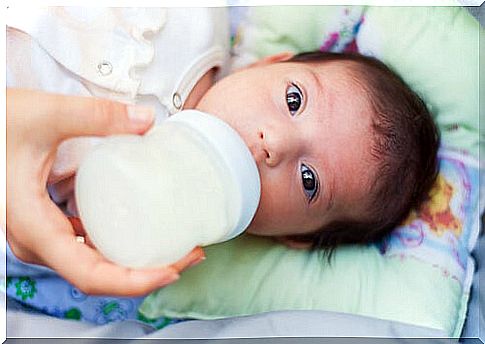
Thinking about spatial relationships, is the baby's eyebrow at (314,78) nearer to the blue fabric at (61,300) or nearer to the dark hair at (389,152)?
the dark hair at (389,152)

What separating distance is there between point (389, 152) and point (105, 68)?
0.25 meters

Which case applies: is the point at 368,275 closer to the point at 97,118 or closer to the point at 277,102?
the point at 277,102

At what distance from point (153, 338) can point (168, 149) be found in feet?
0.57

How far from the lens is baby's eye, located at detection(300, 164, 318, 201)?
78cm

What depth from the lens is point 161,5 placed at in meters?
0.81

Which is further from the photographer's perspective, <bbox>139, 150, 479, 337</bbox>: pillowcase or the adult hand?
<bbox>139, 150, 479, 337</bbox>: pillowcase

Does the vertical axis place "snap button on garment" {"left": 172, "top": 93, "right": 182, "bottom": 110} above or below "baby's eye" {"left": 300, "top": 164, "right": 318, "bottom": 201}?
above

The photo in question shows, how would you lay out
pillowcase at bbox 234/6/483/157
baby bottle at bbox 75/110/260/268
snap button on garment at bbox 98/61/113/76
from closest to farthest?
baby bottle at bbox 75/110/260/268, snap button on garment at bbox 98/61/113/76, pillowcase at bbox 234/6/483/157

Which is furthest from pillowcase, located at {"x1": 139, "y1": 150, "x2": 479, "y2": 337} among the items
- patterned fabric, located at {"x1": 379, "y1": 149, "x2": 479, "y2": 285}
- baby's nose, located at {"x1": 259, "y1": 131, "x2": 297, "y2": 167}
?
baby's nose, located at {"x1": 259, "y1": 131, "x2": 297, "y2": 167}

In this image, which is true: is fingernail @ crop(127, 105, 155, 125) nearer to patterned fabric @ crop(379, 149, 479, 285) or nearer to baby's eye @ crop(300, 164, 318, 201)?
baby's eye @ crop(300, 164, 318, 201)

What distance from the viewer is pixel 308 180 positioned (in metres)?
0.78

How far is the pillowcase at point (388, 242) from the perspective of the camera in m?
0.83

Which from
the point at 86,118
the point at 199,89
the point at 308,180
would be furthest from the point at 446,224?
the point at 86,118

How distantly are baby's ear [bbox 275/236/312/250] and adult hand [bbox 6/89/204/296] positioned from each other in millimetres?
162
